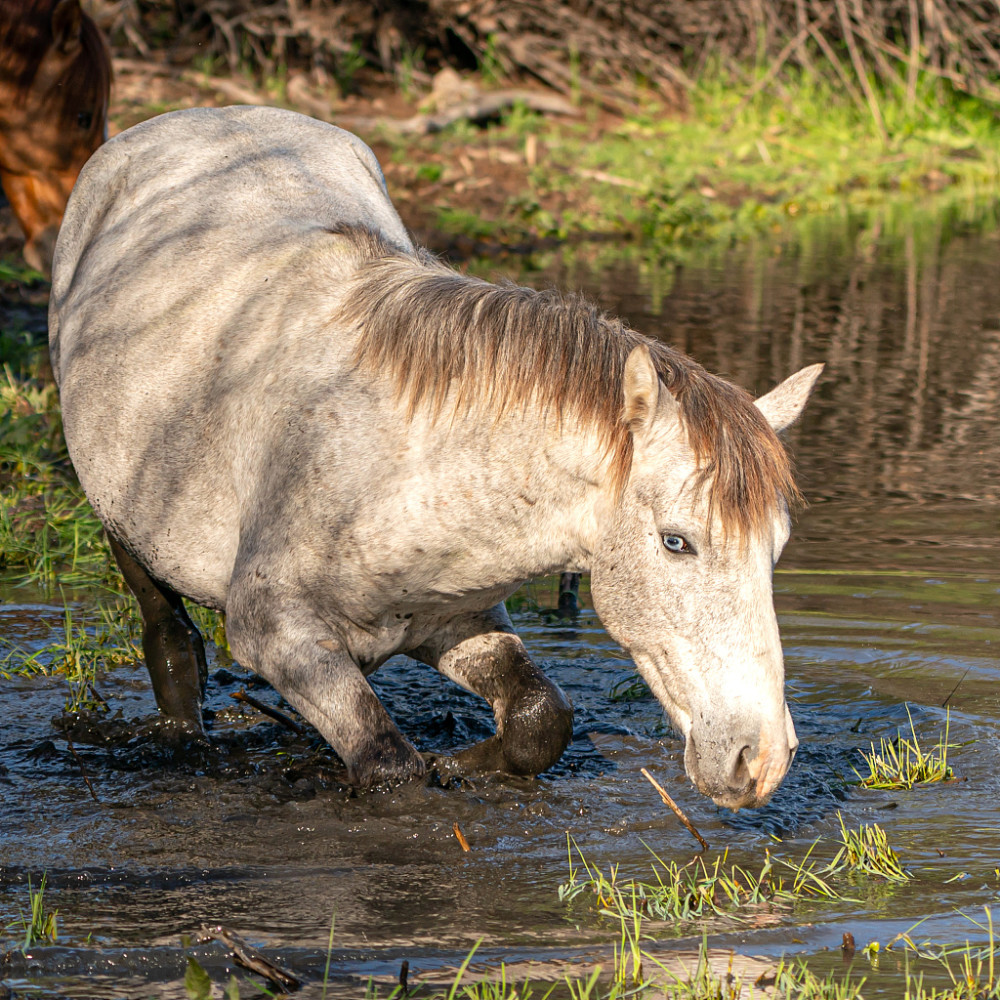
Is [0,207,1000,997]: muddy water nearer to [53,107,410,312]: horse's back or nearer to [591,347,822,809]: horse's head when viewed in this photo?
[591,347,822,809]: horse's head

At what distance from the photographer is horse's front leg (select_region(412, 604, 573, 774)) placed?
3.84m

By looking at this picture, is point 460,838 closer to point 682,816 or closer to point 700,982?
point 682,816

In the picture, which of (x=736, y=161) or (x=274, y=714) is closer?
(x=274, y=714)

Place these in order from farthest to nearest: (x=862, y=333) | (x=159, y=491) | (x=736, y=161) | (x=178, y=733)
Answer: (x=736, y=161) < (x=862, y=333) < (x=178, y=733) < (x=159, y=491)

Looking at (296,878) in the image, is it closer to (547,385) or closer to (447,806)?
(447,806)

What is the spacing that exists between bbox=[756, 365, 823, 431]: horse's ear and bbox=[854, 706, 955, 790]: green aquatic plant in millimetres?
1110

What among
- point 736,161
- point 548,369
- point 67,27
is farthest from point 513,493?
point 736,161

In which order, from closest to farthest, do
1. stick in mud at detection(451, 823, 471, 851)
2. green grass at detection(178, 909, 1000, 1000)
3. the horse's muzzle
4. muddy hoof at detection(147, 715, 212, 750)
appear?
green grass at detection(178, 909, 1000, 1000), the horse's muzzle, stick in mud at detection(451, 823, 471, 851), muddy hoof at detection(147, 715, 212, 750)

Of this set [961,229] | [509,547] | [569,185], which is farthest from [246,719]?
[961,229]

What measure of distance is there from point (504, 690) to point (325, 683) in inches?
23.0

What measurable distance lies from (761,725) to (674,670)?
0.25m

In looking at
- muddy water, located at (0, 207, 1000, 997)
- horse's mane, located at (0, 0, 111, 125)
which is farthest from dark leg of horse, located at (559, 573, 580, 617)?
horse's mane, located at (0, 0, 111, 125)

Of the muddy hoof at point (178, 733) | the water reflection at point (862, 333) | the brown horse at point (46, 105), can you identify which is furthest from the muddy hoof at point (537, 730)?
the brown horse at point (46, 105)

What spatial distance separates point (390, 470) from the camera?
356cm
